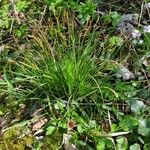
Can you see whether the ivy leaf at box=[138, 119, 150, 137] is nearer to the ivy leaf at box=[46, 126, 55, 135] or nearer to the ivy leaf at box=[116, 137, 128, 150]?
the ivy leaf at box=[116, 137, 128, 150]

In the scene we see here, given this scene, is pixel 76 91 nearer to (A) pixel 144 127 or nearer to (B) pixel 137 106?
(B) pixel 137 106

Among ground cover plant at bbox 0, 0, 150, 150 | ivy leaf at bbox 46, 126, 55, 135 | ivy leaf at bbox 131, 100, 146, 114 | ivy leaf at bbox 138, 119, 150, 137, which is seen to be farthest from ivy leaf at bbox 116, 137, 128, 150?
ivy leaf at bbox 46, 126, 55, 135

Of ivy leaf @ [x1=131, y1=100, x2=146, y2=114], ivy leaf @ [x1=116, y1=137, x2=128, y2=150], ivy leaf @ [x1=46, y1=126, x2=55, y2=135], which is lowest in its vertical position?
ivy leaf @ [x1=116, y1=137, x2=128, y2=150]

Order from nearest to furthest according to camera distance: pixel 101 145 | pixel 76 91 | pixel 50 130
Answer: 1. pixel 101 145
2. pixel 50 130
3. pixel 76 91

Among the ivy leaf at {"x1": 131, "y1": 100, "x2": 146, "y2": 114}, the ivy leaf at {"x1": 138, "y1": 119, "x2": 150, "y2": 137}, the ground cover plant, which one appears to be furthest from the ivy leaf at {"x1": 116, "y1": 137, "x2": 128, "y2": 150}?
the ivy leaf at {"x1": 131, "y1": 100, "x2": 146, "y2": 114}

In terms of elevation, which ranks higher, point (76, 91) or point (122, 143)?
point (76, 91)

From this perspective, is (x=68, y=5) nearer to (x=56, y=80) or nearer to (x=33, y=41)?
(x=33, y=41)

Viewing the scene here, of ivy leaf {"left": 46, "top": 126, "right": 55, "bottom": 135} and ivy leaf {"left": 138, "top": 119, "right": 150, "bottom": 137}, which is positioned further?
ivy leaf {"left": 46, "top": 126, "right": 55, "bottom": 135}

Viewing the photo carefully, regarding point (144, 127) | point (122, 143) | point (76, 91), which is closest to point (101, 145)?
point (122, 143)

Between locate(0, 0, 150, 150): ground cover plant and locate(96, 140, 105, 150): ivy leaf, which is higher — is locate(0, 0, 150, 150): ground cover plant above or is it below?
above
